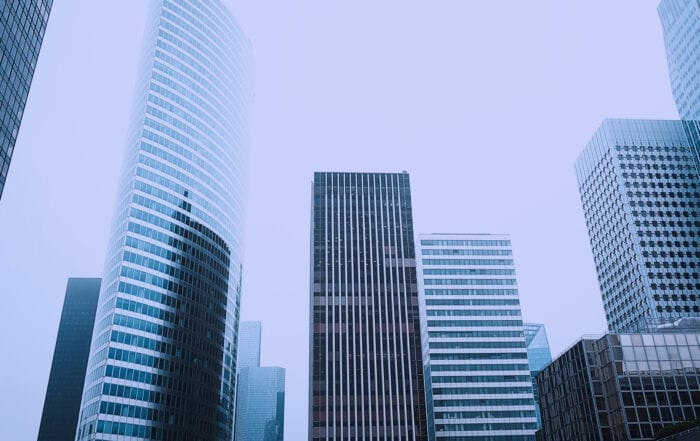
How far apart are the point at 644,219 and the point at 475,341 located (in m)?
57.8

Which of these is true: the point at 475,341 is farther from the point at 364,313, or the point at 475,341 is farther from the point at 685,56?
the point at 685,56

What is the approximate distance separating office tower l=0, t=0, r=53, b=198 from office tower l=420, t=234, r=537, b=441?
102 m

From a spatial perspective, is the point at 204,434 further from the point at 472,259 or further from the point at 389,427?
the point at 472,259

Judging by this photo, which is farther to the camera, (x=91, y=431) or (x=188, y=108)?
(x=188, y=108)

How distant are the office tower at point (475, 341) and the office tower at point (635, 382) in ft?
161

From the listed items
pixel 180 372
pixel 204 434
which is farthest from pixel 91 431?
pixel 204 434

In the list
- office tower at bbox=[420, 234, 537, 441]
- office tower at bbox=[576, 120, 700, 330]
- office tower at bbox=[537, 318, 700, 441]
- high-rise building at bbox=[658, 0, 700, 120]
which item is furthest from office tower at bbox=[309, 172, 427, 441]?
high-rise building at bbox=[658, 0, 700, 120]

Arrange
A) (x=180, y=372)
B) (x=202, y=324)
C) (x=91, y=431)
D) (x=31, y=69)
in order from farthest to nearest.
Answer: (x=202, y=324)
(x=180, y=372)
(x=91, y=431)
(x=31, y=69)

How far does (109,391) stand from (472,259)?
90.3 meters

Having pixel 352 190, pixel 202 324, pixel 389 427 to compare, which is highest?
pixel 352 190

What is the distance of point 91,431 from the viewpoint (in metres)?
116

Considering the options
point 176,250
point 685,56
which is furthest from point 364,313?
point 685,56

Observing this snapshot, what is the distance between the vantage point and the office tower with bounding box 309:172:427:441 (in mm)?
116750

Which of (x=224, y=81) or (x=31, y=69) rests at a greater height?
(x=224, y=81)
